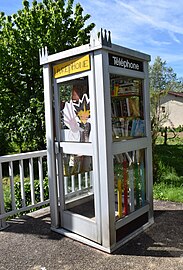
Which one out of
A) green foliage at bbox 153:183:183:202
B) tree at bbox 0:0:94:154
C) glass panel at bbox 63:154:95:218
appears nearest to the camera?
glass panel at bbox 63:154:95:218

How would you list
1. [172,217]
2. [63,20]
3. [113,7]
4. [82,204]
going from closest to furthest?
[82,204] → [172,217] → [113,7] → [63,20]

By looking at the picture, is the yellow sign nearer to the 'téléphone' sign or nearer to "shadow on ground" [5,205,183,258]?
the 'téléphone' sign

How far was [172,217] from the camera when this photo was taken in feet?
10.6

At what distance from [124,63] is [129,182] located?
1308mm

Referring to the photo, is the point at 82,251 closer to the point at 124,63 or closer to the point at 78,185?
the point at 78,185

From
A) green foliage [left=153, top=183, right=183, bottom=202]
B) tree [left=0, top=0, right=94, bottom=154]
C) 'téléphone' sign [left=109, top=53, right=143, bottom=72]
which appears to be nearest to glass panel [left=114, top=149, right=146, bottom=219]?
'téléphone' sign [left=109, top=53, right=143, bottom=72]

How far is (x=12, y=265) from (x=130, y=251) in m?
1.11

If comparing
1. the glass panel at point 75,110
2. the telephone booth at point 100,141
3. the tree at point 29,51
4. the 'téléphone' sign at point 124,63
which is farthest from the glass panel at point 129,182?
the tree at point 29,51

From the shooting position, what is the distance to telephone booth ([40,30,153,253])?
7.86 feet

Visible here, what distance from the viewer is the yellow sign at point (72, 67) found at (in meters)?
2.45

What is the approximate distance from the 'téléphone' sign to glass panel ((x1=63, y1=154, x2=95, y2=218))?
100cm

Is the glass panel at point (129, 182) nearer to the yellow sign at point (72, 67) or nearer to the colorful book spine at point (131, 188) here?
the colorful book spine at point (131, 188)

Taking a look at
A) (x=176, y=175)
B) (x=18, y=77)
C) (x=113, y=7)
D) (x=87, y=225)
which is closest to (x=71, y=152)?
(x=87, y=225)

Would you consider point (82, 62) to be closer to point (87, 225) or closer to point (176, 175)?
point (87, 225)
